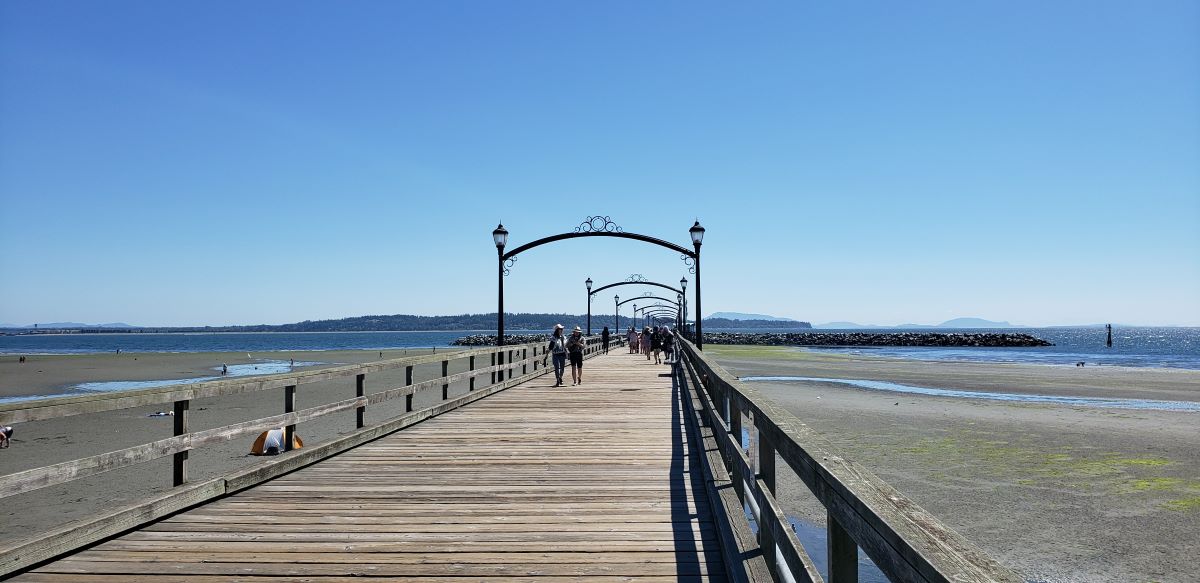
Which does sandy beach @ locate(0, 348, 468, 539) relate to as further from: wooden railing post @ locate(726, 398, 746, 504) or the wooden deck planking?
wooden railing post @ locate(726, 398, 746, 504)

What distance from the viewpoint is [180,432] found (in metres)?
5.72

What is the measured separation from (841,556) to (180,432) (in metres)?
5.35

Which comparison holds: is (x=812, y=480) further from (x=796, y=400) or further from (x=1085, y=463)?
(x=796, y=400)

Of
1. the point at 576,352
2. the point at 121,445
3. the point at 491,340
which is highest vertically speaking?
the point at 576,352

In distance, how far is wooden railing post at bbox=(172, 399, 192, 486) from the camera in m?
5.64

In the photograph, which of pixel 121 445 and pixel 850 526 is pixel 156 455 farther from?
pixel 121 445

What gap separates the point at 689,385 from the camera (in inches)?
582

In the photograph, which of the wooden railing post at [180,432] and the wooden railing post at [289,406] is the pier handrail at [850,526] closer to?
the wooden railing post at [180,432]

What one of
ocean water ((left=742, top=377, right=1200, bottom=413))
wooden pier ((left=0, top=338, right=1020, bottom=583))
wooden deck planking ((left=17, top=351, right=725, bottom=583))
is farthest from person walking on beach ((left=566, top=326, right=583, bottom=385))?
ocean water ((left=742, top=377, right=1200, bottom=413))

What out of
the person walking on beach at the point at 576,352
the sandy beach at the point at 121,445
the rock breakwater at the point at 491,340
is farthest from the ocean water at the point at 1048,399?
the rock breakwater at the point at 491,340

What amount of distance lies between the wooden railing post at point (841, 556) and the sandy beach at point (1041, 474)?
10.9ft

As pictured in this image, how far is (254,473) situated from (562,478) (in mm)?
2750

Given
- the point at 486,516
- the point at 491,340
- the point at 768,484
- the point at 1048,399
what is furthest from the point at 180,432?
the point at 491,340

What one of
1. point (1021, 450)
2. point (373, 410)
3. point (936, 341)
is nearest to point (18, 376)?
point (373, 410)
